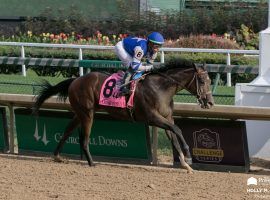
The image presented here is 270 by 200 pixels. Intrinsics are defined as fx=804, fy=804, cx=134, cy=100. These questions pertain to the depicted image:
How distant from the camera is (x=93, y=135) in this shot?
382 inches

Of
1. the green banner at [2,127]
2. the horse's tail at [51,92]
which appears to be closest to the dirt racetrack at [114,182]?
the horse's tail at [51,92]

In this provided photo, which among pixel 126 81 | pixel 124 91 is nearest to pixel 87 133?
pixel 124 91

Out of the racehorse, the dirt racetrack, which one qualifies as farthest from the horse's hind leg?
the dirt racetrack

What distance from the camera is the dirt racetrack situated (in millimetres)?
7117

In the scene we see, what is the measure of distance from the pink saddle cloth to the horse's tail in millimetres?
A: 562

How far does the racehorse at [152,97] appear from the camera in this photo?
8633 mm

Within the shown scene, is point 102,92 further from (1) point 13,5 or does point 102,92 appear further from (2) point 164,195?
(1) point 13,5

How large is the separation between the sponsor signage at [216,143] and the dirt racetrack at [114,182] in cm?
29

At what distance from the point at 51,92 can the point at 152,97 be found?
1368mm

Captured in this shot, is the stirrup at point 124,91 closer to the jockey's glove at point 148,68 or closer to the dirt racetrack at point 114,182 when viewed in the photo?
the jockey's glove at point 148,68

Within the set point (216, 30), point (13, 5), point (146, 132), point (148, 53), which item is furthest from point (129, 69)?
point (13, 5)

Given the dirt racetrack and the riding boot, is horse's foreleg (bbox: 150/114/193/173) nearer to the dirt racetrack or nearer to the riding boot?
the dirt racetrack

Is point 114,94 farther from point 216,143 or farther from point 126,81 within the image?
point 216,143

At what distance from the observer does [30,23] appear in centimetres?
2514
